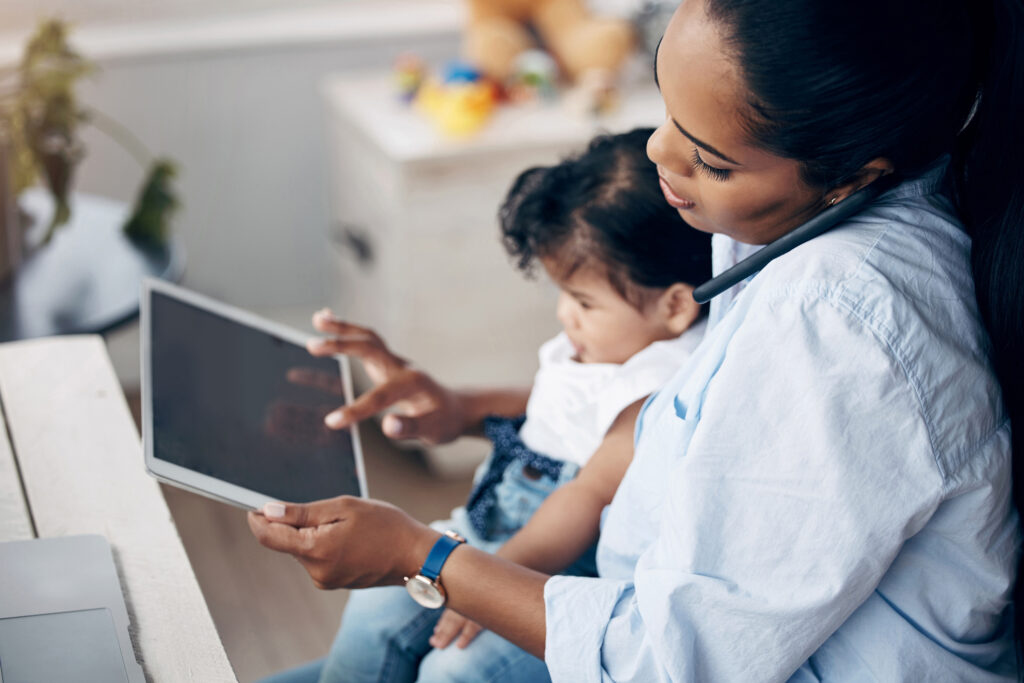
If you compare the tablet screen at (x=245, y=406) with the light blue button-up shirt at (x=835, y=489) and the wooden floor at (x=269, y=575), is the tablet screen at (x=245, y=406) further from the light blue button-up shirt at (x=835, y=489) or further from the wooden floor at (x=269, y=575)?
the wooden floor at (x=269, y=575)

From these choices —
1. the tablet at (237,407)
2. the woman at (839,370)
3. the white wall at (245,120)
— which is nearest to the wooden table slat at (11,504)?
the tablet at (237,407)

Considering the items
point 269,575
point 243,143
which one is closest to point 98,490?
point 269,575

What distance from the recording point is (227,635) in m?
1.62

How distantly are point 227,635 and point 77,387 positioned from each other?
0.77 metres

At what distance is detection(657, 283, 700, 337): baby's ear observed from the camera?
969mm

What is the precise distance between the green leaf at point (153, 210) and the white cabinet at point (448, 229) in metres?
0.37

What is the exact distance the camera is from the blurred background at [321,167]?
5.60 feet

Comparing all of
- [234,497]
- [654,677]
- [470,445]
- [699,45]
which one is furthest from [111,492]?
[470,445]

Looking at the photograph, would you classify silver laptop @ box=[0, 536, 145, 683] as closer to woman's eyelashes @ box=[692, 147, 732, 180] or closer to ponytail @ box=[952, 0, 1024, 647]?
woman's eyelashes @ box=[692, 147, 732, 180]

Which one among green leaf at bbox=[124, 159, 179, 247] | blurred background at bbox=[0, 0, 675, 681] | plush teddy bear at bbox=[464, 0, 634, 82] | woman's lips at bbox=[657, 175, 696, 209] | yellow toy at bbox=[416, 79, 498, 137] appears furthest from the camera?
plush teddy bear at bbox=[464, 0, 634, 82]

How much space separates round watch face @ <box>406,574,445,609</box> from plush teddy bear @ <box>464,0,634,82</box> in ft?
4.58

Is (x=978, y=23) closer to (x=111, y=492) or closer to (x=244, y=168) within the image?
(x=111, y=492)

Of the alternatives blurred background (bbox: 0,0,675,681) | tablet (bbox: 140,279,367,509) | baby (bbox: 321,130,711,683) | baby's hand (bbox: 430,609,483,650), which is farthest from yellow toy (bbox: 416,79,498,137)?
baby's hand (bbox: 430,609,483,650)

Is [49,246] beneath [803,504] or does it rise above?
beneath
